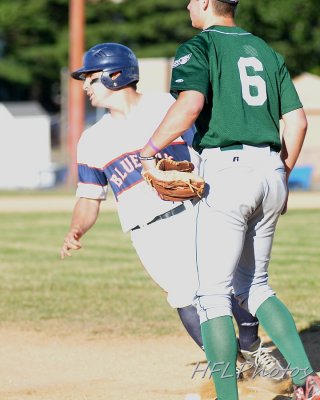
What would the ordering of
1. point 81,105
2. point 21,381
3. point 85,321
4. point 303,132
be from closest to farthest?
point 303,132, point 21,381, point 85,321, point 81,105

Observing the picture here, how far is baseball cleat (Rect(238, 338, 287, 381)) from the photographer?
531cm

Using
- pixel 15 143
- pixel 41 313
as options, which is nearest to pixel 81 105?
pixel 15 143

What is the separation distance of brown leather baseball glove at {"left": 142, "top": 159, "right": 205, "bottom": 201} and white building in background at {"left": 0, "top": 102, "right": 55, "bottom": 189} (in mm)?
27887

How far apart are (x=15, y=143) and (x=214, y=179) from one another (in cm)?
3111

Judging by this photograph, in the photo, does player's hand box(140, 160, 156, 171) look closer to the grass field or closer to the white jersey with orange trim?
the white jersey with orange trim

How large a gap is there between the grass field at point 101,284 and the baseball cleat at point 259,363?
1963mm

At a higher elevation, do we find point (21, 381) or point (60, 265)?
point (21, 381)

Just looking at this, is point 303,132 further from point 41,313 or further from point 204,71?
point 41,313

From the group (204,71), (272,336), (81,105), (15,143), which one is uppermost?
(204,71)

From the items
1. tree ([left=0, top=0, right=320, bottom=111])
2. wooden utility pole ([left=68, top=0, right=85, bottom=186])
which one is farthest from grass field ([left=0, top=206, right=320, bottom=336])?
tree ([left=0, top=0, right=320, bottom=111])

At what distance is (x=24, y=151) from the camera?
3509 cm

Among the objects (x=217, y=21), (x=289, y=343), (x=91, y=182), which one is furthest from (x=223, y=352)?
(x=217, y=21)

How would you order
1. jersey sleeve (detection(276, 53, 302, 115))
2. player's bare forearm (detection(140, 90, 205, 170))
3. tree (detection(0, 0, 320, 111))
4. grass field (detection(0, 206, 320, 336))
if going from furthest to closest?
tree (detection(0, 0, 320, 111)) → grass field (detection(0, 206, 320, 336)) → jersey sleeve (detection(276, 53, 302, 115)) → player's bare forearm (detection(140, 90, 205, 170))

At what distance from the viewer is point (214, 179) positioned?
450 centimetres
